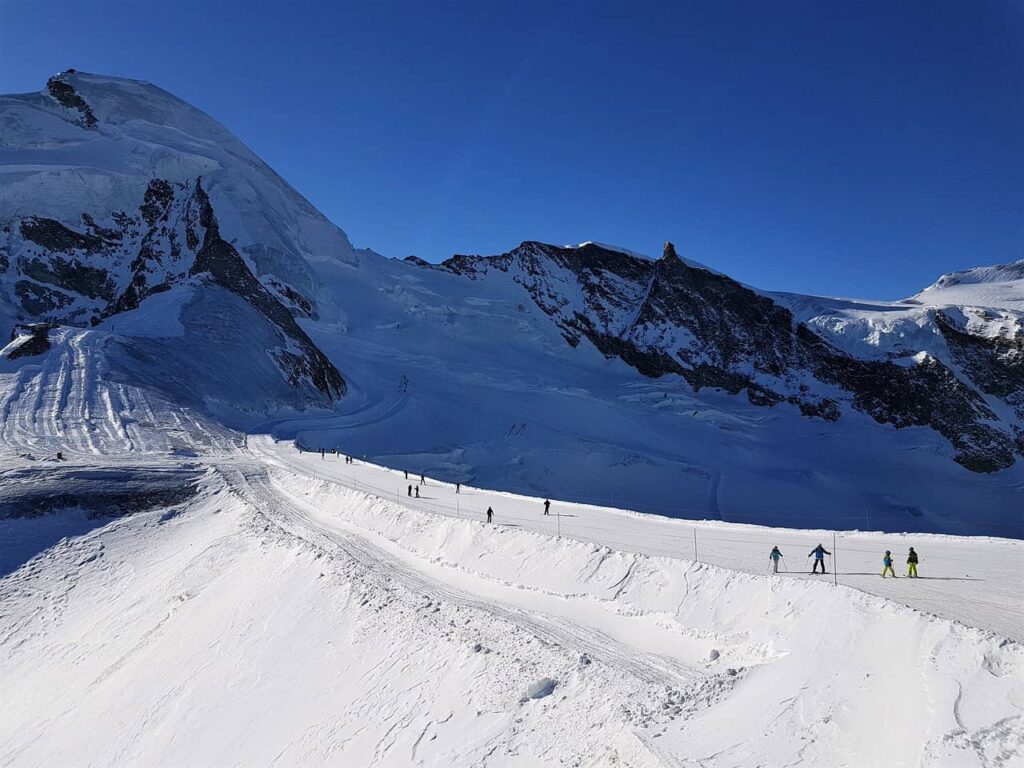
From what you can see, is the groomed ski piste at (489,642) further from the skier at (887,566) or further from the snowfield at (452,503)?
the skier at (887,566)

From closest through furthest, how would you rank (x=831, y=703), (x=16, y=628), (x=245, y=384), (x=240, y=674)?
(x=831, y=703) < (x=240, y=674) < (x=16, y=628) < (x=245, y=384)

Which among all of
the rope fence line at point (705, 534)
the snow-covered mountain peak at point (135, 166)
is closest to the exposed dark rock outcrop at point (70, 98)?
the snow-covered mountain peak at point (135, 166)

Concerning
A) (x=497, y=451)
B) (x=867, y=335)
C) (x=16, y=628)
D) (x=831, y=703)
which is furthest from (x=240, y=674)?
(x=867, y=335)

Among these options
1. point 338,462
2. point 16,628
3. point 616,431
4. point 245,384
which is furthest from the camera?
point 616,431

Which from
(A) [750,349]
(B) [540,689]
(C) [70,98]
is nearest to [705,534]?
(B) [540,689]

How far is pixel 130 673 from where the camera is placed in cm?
1772

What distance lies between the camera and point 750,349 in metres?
92.9

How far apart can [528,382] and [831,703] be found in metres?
65.7

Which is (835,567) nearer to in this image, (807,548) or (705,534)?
(807,548)

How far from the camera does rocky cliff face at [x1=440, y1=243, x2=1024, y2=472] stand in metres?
79.4

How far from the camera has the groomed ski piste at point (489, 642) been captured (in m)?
9.75

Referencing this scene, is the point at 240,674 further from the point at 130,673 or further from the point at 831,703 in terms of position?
the point at 831,703

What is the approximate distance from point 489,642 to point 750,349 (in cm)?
8735

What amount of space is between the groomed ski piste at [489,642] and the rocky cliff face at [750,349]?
231ft
